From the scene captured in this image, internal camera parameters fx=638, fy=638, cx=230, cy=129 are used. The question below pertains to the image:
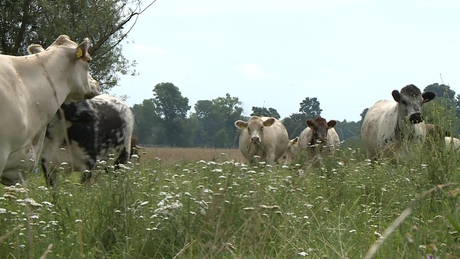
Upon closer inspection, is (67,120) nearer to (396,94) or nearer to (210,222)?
(210,222)

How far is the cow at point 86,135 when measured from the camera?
8812 mm

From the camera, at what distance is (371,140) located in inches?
557

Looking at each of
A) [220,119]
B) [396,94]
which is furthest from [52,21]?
[396,94]

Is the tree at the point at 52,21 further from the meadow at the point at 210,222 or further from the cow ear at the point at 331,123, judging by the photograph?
the meadow at the point at 210,222

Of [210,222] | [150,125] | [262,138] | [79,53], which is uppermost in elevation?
[79,53]

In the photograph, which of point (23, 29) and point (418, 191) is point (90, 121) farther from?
point (23, 29)

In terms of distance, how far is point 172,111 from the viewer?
1462 inches

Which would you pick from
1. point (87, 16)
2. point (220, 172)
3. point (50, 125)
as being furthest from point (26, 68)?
point (87, 16)

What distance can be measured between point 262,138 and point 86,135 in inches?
314

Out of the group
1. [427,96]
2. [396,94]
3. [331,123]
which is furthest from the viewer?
[331,123]

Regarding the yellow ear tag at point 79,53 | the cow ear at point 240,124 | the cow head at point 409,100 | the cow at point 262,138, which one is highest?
the yellow ear tag at point 79,53

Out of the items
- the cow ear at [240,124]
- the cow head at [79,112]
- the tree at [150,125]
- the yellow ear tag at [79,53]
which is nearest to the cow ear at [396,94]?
A: the cow ear at [240,124]

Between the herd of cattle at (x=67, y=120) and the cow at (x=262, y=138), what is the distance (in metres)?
2.99

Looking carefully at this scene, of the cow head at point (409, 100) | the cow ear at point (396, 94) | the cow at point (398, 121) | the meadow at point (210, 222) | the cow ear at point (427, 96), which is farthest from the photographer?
the cow ear at point (427, 96)
